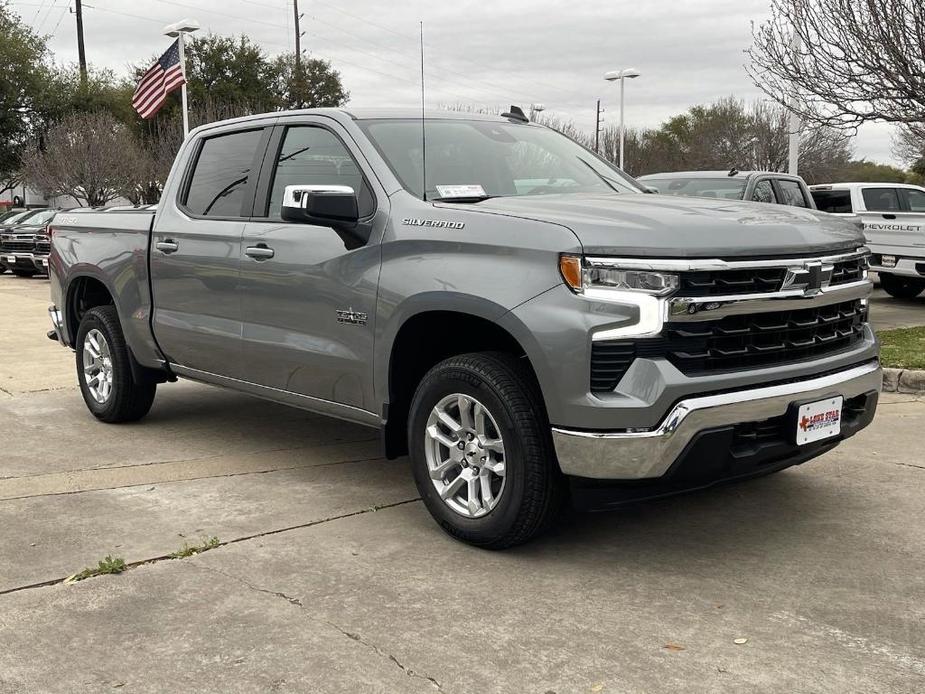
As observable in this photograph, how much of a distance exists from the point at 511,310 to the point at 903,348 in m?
6.47

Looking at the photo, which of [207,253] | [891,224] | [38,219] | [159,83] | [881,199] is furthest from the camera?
[38,219]

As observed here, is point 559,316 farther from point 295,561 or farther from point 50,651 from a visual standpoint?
point 50,651

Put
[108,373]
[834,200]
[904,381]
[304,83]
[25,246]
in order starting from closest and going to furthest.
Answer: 1. [108,373]
2. [904,381]
3. [834,200]
4. [25,246]
5. [304,83]

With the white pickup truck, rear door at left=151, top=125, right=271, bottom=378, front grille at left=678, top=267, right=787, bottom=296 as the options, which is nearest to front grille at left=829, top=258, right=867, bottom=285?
front grille at left=678, top=267, right=787, bottom=296

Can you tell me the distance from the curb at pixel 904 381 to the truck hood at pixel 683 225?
12.0 ft

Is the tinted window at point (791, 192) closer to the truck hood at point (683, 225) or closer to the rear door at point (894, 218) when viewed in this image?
the rear door at point (894, 218)

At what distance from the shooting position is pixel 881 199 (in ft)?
50.8

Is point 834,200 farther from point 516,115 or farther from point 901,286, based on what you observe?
point 516,115

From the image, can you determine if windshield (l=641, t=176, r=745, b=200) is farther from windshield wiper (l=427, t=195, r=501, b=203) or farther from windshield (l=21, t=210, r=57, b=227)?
windshield (l=21, t=210, r=57, b=227)

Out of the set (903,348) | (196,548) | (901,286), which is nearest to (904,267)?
(901,286)

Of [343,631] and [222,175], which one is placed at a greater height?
[222,175]

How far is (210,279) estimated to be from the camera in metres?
5.65

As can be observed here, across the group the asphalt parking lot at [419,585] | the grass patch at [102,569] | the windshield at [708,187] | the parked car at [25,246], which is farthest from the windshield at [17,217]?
the grass patch at [102,569]

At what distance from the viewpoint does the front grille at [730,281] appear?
149 inches
